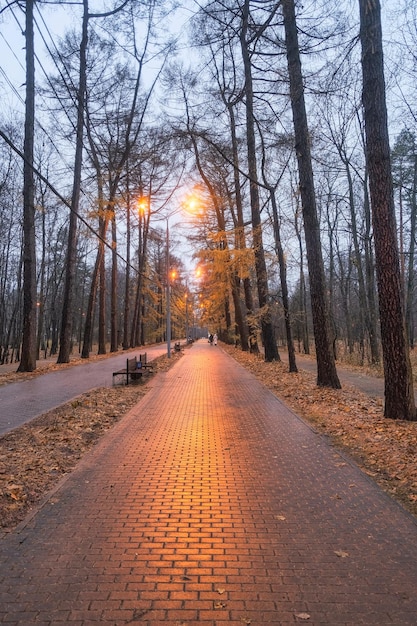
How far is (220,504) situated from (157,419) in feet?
13.9

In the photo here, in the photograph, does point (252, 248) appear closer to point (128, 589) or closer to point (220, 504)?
point (220, 504)

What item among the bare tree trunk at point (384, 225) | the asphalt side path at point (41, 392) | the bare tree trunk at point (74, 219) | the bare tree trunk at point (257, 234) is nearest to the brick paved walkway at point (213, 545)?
the bare tree trunk at point (384, 225)

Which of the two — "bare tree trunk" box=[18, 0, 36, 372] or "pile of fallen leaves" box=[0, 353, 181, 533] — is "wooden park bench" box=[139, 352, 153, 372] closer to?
"bare tree trunk" box=[18, 0, 36, 372]

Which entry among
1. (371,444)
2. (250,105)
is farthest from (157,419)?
(250,105)

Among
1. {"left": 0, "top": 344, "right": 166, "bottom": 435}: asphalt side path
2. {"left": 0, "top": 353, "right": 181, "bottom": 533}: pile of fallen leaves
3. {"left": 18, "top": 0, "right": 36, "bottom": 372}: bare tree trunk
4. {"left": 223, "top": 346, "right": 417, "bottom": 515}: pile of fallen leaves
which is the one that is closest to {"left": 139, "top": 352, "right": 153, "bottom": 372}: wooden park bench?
{"left": 0, "top": 344, "right": 166, "bottom": 435}: asphalt side path

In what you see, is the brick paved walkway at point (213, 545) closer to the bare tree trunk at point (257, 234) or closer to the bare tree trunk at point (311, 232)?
the bare tree trunk at point (311, 232)

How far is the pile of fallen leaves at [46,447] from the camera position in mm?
4539

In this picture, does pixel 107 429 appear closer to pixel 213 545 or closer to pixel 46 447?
pixel 46 447

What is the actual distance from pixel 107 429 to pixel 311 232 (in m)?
7.37

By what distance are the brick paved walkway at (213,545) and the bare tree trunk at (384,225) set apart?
87.7 inches

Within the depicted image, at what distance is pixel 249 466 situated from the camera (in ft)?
18.5

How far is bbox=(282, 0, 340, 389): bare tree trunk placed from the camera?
38.5 ft

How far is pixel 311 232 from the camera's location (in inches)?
465

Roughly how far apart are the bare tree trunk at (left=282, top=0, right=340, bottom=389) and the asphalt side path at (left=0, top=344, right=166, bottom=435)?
6.55 metres
